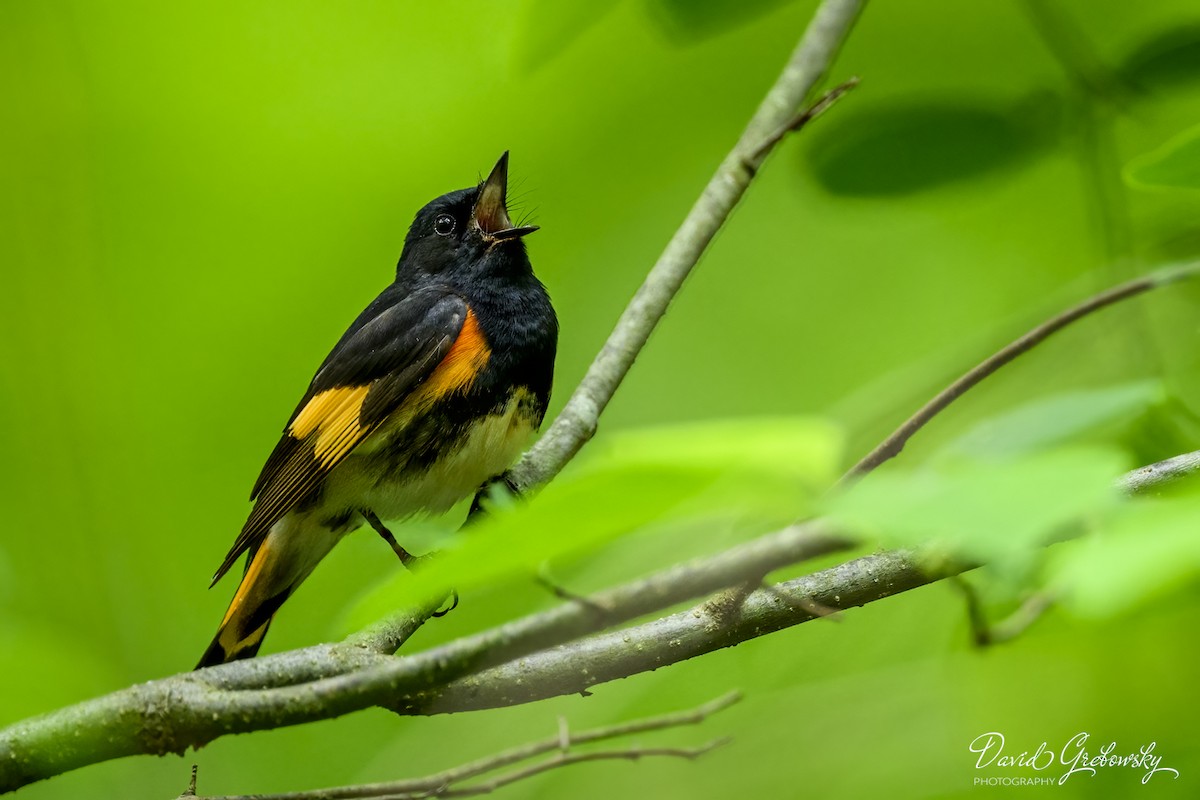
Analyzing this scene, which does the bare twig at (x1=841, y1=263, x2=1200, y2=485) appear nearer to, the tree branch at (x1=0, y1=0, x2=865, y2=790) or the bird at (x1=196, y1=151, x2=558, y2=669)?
the tree branch at (x1=0, y1=0, x2=865, y2=790)

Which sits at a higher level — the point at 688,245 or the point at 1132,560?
the point at 688,245

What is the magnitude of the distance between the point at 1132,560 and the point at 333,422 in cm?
216

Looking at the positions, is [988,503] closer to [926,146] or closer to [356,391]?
[926,146]

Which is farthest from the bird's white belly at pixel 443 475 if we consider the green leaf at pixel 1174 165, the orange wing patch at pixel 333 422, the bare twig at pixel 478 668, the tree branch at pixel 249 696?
the green leaf at pixel 1174 165

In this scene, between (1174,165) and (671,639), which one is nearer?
(1174,165)

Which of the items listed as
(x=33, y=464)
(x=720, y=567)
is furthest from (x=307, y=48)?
(x=720, y=567)

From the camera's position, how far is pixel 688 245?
203cm

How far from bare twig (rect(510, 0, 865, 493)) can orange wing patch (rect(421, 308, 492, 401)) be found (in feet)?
1.25

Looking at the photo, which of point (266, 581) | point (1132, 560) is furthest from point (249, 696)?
point (266, 581)

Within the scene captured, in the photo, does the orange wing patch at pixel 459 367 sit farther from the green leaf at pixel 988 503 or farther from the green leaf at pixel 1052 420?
the green leaf at pixel 988 503

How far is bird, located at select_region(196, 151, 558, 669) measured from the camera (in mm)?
2412

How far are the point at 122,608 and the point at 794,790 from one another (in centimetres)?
220
